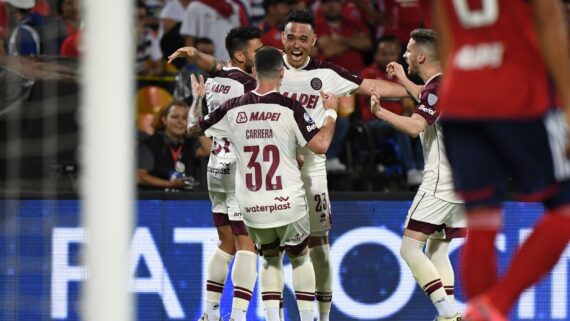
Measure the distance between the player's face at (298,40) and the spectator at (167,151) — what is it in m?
1.60

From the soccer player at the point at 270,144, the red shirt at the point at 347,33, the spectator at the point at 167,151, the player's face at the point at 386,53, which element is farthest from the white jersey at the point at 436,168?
the red shirt at the point at 347,33

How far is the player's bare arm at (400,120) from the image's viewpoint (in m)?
8.18

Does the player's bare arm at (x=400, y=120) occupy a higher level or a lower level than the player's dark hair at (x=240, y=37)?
lower

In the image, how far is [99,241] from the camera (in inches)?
176

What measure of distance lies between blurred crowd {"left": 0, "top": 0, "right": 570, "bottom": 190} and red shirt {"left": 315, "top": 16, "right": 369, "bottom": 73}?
1 cm

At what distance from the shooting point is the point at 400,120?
8367 millimetres

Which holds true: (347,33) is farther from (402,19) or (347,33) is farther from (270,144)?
(270,144)

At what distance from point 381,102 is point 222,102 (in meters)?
2.67

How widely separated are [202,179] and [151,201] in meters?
0.74

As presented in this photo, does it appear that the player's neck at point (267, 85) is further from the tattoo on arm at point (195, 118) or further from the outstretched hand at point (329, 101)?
the tattoo on arm at point (195, 118)

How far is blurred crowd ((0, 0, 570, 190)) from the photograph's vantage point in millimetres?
10805

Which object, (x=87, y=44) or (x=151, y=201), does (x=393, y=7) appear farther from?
(x=87, y=44)

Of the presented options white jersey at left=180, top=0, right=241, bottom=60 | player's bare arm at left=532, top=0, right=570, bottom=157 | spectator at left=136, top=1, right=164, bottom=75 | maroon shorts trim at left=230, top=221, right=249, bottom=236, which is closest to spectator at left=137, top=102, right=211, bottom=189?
maroon shorts trim at left=230, top=221, right=249, bottom=236

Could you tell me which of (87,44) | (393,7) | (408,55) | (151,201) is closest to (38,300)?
(151,201)
